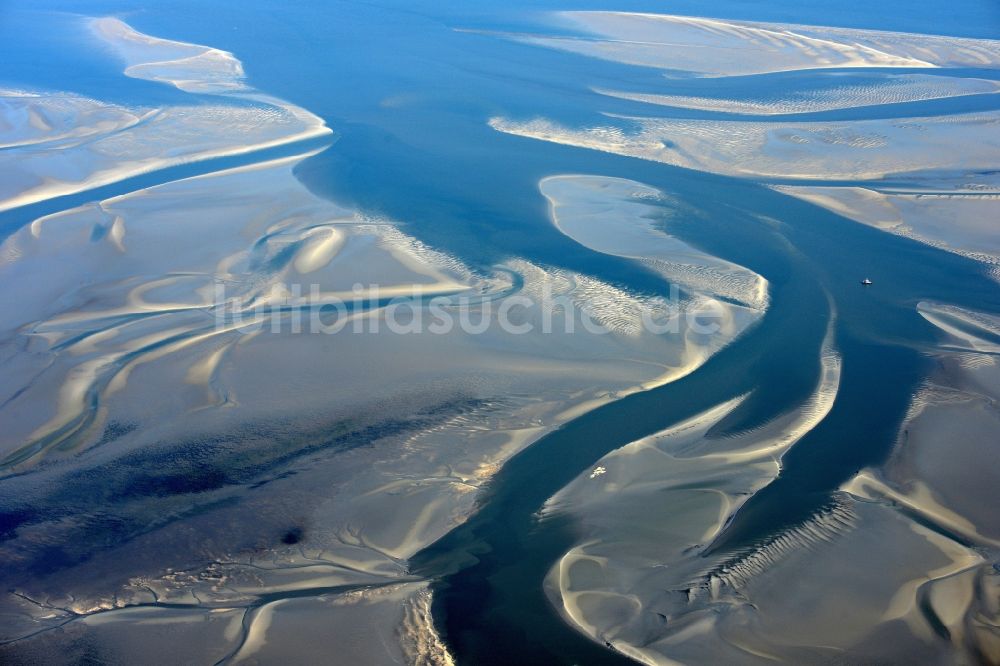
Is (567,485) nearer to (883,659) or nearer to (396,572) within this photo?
(396,572)

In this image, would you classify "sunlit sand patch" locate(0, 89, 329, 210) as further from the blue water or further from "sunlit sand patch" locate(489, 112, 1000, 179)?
"sunlit sand patch" locate(489, 112, 1000, 179)

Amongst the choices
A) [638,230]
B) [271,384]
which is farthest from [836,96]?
[271,384]

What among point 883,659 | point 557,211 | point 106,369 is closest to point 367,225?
point 557,211

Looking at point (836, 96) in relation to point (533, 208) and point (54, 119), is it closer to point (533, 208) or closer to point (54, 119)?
point (533, 208)

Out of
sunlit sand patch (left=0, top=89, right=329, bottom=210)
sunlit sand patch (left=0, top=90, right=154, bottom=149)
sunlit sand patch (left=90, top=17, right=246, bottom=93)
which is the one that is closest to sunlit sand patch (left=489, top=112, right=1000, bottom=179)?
sunlit sand patch (left=0, top=89, right=329, bottom=210)

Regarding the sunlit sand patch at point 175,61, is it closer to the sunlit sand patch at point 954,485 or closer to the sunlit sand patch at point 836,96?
the sunlit sand patch at point 836,96
